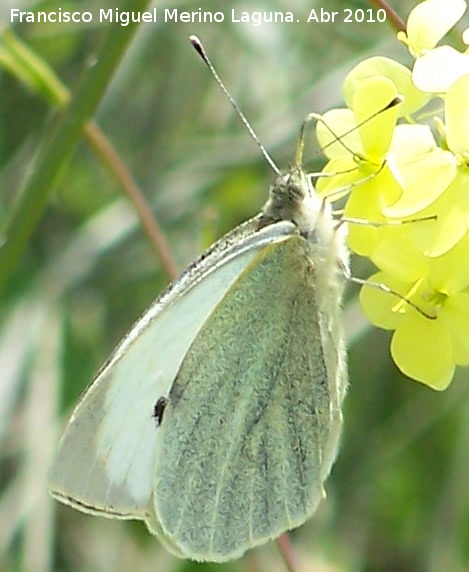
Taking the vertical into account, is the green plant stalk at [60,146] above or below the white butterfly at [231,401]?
above

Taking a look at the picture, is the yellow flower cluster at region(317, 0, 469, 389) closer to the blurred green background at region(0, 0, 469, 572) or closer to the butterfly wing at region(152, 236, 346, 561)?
the butterfly wing at region(152, 236, 346, 561)

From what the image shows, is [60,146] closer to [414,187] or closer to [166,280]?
[414,187]

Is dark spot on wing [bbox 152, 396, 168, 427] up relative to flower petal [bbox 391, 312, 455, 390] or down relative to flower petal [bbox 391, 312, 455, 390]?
up

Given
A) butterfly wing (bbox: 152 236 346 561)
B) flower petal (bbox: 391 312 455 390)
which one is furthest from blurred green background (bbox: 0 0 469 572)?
flower petal (bbox: 391 312 455 390)

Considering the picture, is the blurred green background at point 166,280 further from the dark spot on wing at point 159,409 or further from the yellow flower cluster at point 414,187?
the yellow flower cluster at point 414,187

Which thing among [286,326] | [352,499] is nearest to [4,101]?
[352,499]

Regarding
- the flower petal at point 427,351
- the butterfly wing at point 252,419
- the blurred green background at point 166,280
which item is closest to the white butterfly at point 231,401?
the butterfly wing at point 252,419

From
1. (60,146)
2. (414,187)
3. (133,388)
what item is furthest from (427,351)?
(60,146)
